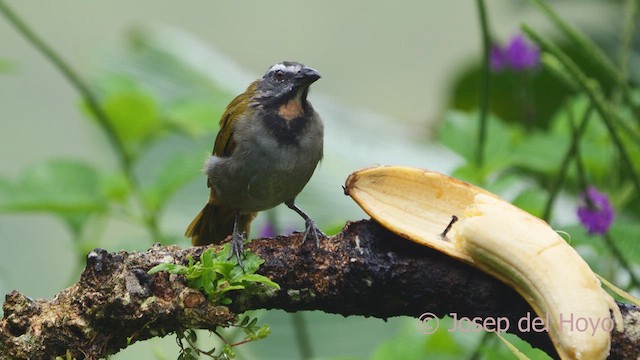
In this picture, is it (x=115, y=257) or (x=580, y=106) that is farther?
(x=580, y=106)

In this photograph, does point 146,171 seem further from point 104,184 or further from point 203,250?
point 203,250

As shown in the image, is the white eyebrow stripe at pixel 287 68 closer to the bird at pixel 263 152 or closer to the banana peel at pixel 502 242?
the bird at pixel 263 152

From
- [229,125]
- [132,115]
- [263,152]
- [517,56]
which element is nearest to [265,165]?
[263,152]

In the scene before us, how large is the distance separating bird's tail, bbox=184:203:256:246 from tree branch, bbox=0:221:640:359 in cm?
84

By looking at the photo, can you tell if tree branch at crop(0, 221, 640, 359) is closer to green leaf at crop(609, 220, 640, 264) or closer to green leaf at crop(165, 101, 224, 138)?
green leaf at crop(609, 220, 640, 264)

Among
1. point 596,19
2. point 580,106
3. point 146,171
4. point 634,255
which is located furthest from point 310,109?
point 596,19

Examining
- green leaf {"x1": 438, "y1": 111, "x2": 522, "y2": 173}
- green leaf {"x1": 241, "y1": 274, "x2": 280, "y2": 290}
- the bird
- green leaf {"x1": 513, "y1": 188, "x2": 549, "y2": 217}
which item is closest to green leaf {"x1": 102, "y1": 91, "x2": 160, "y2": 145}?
the bird

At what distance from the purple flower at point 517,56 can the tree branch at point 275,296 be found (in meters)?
1.51

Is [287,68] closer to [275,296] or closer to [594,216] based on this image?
[594,216]

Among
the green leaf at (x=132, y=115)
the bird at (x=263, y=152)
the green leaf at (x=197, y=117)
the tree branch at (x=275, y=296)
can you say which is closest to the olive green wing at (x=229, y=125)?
the bird at (x=263, y=152)

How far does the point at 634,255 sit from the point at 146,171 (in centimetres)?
302

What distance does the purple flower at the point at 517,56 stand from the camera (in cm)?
306

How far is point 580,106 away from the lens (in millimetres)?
3096

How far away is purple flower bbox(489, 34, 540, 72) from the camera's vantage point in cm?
306
